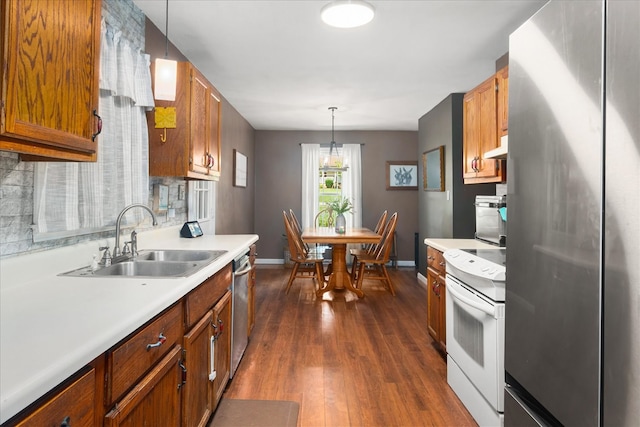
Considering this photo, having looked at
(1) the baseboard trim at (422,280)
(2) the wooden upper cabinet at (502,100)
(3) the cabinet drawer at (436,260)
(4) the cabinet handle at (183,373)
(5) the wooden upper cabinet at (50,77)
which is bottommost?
(1) the baseboard trim at (422,280)

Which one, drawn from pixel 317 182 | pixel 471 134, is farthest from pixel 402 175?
pixel 471 134

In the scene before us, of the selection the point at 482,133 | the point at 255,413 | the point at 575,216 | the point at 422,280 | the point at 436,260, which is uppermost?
the point at 482,133

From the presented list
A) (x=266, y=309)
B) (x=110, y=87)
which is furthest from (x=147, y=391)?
(x=266, y=309)

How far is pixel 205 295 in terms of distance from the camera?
164 cm

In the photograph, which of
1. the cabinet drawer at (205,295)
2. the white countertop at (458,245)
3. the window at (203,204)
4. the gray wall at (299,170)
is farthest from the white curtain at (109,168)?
the gray wall at (299,170)

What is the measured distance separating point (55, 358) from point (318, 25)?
Result: 8.37 ft

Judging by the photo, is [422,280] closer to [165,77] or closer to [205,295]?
[205,295]

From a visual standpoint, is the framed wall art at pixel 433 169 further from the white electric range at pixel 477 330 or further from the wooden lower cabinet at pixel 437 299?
the white electric range at pixel 477 330

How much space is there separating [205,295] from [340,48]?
231 cm

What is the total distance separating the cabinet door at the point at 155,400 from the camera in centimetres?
93

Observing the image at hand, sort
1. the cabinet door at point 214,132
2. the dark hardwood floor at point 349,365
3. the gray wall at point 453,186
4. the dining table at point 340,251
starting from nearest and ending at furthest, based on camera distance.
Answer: the dark hardwood floor at point 349,365 < the cabinet door at point 214,132 < the dining table at point 340,251 < the gray wall at point 453,186

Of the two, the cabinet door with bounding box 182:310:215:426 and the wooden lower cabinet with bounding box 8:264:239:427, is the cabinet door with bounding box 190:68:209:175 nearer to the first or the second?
the wooden lower cabinet with bounding box 8:264:239:427

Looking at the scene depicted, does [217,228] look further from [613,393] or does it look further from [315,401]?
[613,393]

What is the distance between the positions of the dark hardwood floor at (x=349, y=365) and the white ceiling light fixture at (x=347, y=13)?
2310mm
